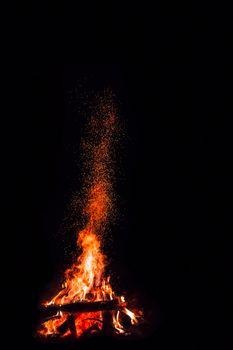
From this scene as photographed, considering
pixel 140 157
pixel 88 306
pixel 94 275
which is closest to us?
pixel 88 306

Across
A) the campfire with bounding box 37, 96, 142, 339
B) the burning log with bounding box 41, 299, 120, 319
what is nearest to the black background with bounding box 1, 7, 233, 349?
the campfire with bounding box 37, 96, 142, 339

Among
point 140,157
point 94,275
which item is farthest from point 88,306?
point 140,157

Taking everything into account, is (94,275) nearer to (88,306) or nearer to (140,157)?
(88,306)

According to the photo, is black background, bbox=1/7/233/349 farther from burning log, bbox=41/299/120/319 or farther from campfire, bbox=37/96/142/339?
burning log, bbox=41/299/120/319

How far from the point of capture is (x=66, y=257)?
250 inches

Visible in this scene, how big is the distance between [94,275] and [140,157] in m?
2.22

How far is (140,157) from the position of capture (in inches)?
238

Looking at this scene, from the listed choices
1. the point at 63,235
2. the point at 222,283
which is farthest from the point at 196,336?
the point at 63,235

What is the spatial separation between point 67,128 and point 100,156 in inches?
31.3

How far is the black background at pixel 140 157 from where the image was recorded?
5.12 metres

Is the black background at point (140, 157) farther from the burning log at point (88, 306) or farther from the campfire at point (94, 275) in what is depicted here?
the burning log at point (88, 306)

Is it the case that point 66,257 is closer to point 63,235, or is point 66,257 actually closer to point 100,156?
point 63,235

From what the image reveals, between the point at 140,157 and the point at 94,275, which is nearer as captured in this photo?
the point at 94,275

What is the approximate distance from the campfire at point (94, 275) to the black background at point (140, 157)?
0.25m
